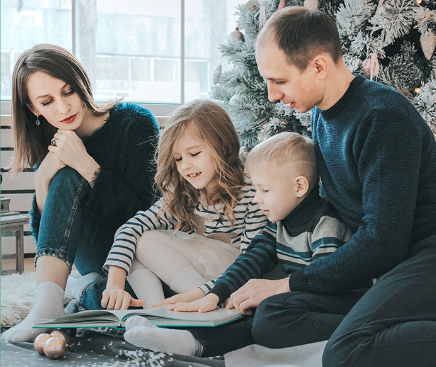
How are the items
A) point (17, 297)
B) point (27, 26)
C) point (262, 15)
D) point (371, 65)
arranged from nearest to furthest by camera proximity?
→ 1. point (17, 297)
2. point (371, 65)
3. point (262, 15)
4. point (27, 26)

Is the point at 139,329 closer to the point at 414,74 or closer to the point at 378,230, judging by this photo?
the point at 378,230

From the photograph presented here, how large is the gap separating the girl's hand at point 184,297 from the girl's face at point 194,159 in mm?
293

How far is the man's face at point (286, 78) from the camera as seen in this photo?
985 millimetres

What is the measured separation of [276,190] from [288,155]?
0.10 meters

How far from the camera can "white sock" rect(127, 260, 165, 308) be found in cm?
112

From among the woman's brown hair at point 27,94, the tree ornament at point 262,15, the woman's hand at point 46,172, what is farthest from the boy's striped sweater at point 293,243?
the tree ornament at point 262,15

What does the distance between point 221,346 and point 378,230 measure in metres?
0.42

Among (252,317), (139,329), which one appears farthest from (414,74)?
(139,329)

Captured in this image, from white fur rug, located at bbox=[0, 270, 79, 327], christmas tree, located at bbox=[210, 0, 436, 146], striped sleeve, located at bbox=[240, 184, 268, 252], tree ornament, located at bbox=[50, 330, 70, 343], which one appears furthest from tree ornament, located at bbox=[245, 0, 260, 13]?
tree ornament, located at bbox=[50, 330, 70, 343]

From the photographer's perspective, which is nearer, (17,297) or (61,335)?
(61,335)

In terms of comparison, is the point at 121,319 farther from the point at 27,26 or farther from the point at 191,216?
the point at 27,26

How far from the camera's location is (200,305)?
995 mm

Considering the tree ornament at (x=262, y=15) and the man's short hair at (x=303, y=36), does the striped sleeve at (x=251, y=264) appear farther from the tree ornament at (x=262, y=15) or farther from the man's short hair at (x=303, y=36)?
the tree ornament at (x=262, y=15)

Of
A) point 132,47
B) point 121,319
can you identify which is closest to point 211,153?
point 121,319
